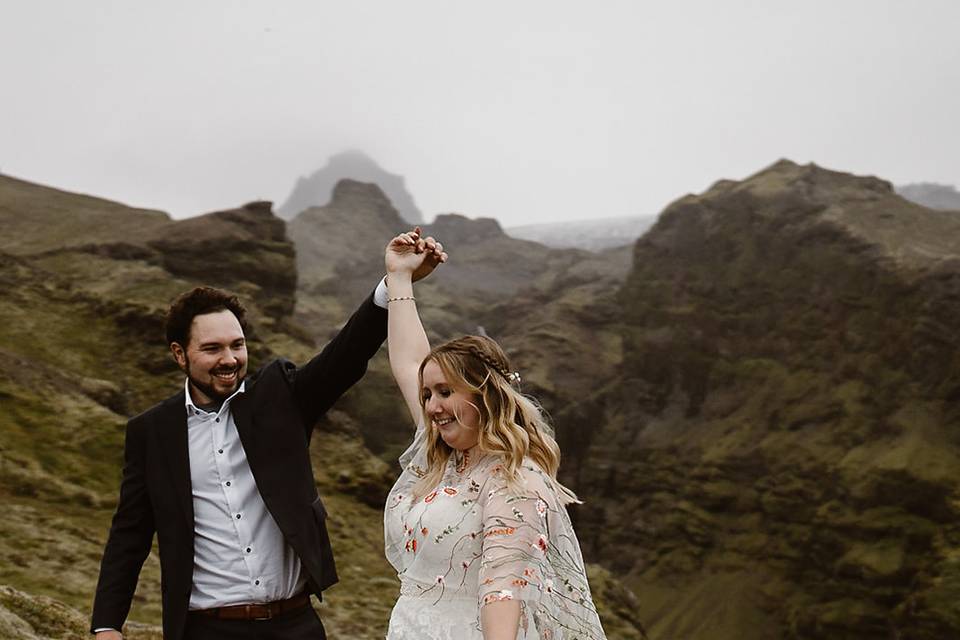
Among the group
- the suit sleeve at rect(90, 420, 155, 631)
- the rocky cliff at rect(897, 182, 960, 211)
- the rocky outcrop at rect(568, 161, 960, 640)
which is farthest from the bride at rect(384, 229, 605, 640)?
the rocky cliff at rect(897, 182, 960, 211)

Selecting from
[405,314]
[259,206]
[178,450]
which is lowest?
[178,450]

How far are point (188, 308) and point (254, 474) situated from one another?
88 cm

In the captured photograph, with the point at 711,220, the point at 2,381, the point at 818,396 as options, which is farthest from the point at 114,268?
the point at 711,220

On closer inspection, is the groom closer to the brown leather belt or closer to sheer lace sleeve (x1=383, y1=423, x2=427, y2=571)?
the brown leather belt

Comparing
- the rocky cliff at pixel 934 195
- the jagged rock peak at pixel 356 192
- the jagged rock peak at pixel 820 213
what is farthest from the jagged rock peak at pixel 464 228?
the rocky cliff at pixel 934 195

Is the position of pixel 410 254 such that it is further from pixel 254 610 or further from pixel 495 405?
pixel 254 610

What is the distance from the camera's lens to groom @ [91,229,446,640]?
3.92 metres

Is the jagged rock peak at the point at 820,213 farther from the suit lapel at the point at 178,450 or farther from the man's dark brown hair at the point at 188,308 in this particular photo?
the suit lapel at the point at 178,450

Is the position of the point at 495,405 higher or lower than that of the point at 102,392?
higher

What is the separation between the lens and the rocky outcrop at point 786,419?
5988 centimetres

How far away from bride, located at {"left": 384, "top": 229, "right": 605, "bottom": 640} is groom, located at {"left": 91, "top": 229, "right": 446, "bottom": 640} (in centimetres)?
60

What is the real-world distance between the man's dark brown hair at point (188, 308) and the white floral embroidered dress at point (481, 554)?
141cm

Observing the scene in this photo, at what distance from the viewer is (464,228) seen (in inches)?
6407

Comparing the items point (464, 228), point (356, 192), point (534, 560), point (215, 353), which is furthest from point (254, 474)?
point (464, 228)
